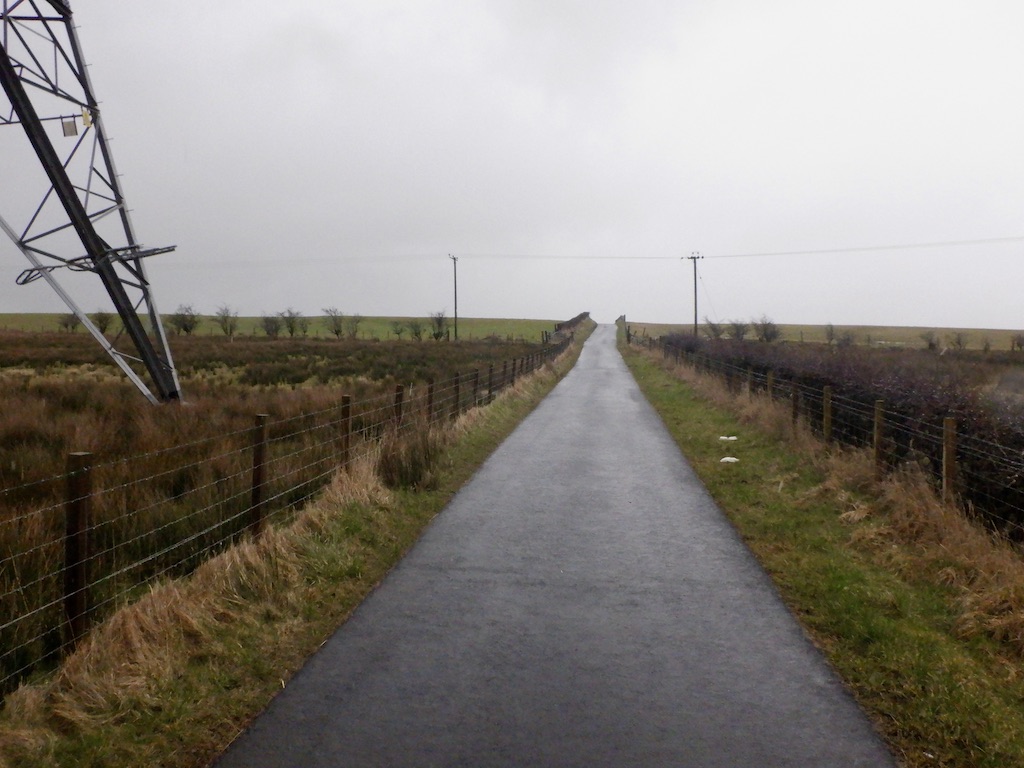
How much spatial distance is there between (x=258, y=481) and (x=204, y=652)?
2548 millimetres

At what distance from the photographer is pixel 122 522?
7.47m

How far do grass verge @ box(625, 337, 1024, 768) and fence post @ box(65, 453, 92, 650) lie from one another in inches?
183

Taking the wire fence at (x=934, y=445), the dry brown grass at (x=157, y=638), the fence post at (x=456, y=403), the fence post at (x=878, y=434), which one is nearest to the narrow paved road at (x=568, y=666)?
the dry brown grass at (x=157, y=638)

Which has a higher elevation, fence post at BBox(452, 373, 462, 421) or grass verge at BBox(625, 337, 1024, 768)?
fence post at BBox(452, 373, 462, 421)

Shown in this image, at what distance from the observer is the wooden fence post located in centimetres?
744

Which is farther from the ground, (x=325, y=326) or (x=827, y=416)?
(x=325, y=326)

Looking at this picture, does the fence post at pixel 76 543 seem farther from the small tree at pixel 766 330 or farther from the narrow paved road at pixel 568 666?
the small tree at pixel 766 330

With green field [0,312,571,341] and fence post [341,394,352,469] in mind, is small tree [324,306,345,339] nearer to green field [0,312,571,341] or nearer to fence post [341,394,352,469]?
green field [0,312,571,341]

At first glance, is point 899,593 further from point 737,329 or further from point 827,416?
point 737,329

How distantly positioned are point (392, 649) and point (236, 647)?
0.97 meters

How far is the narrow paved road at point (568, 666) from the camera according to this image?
401 cm

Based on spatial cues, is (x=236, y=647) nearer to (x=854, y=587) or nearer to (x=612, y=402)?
(x=854, y=587)

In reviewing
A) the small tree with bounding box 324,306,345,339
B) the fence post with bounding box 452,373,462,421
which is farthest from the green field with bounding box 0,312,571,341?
the fence post with bounding box 452,373,462,421

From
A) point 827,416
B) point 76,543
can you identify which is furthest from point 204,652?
point 827,416
